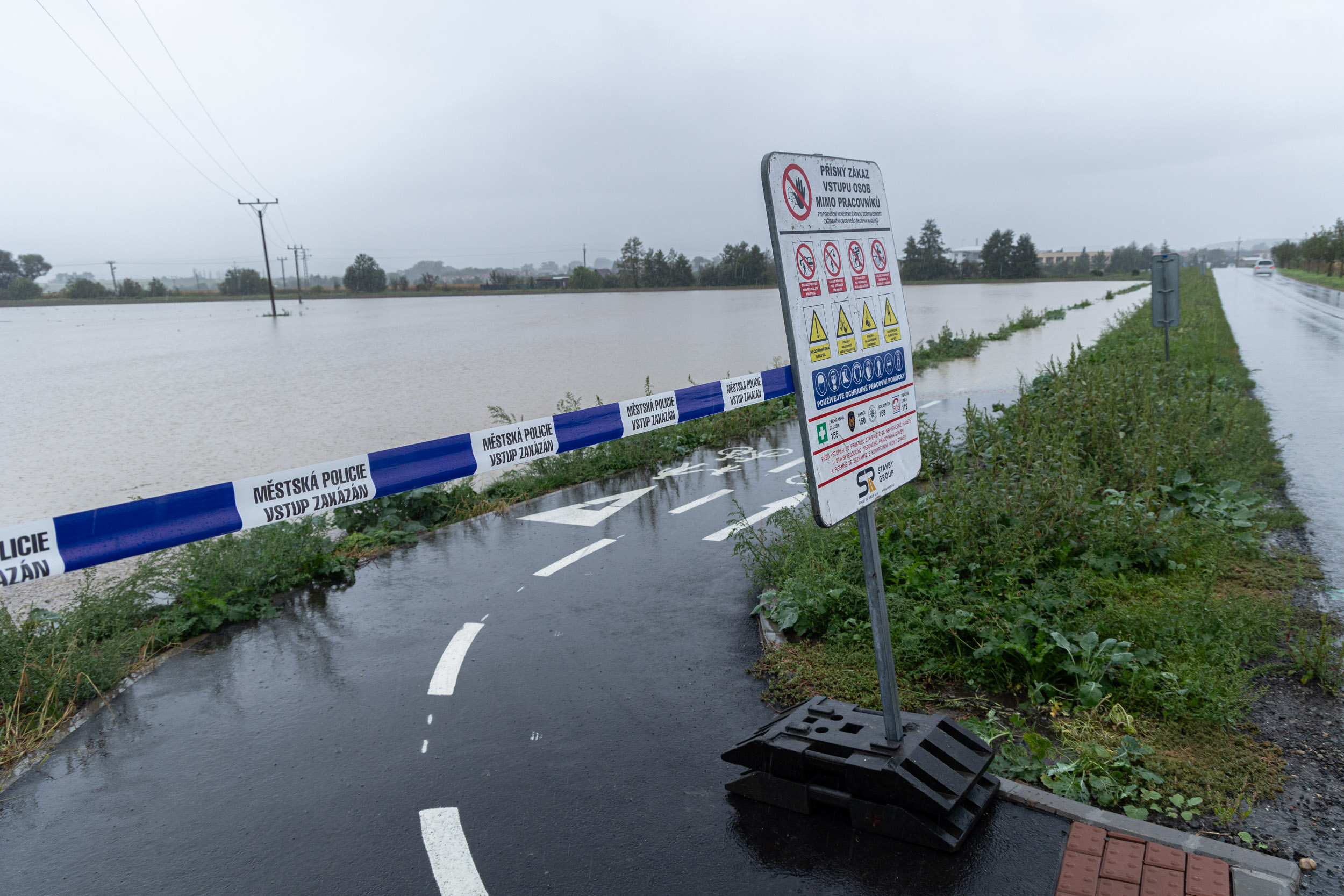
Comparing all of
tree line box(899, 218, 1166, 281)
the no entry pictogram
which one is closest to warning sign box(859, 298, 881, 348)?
the no entry pictogram

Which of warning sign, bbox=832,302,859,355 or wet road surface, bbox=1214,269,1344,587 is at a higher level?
warning sign, bbox=832,302,859,355

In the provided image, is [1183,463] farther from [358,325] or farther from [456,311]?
[456,311]

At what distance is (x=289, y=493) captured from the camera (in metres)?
5.32

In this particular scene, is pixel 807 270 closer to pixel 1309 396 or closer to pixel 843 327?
pixel 843 327

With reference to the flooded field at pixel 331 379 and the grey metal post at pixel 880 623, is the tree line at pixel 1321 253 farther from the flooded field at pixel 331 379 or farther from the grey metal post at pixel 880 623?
the grey metal post at pixel 880 623

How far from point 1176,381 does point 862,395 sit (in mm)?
10099

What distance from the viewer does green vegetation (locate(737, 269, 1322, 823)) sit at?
3.65 m

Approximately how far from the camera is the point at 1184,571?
5512 mm

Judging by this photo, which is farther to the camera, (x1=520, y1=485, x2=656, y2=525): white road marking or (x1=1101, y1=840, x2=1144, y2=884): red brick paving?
(x1=520, y1=485, x2=656, y2=525): white road marking

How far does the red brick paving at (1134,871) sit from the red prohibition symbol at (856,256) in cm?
237

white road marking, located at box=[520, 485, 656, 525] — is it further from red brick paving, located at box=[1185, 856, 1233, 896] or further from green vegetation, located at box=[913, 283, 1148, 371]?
green vegetation, located at box=[913, 283, 1148, 371]

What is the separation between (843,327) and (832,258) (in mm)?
267

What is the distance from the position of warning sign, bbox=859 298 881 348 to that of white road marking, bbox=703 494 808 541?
3.63 m

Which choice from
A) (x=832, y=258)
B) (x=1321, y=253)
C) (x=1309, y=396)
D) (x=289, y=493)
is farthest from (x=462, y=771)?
(x=1321, y=253)
